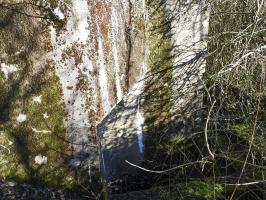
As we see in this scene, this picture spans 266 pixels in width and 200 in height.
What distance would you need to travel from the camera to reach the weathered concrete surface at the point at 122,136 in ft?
13.4

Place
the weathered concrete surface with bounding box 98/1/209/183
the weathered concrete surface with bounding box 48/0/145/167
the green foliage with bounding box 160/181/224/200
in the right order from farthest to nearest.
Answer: the weathered concrete surface with bounding box 98/1/209/183 → the green foliage with bounding box 160/181/224/200 → the weathered concrete surface with bounding box 48/0/145/167

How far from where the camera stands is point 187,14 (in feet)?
12.9

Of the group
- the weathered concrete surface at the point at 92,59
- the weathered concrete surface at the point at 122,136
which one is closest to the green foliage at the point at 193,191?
the weathered concrete surface at the point at 122,136

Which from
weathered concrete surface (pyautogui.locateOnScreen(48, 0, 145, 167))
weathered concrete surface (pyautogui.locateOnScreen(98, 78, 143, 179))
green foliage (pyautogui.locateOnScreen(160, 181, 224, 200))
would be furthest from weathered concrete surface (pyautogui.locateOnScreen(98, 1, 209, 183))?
green foliage (pyautogui.locateOnScreen(160, 181, 224, 200))

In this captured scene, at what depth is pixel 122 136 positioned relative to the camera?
4.21m

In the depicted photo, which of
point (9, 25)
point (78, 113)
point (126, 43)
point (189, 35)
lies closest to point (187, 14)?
point (189, 35)

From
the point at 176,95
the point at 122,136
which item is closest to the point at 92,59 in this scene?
the point at 122,136

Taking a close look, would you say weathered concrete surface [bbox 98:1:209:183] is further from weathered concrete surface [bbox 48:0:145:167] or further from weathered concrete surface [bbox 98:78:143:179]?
weathered concrete surface [bbox 48:0:145:167]

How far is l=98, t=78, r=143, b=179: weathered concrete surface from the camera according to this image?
4.09 m

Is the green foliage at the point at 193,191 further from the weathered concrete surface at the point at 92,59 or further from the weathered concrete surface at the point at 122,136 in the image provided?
the weathered concrete surface at the point at 92,59

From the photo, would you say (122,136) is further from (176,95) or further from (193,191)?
(193,191)

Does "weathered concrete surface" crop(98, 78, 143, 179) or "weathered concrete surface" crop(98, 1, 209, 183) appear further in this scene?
"weathered concrete surface" crop(98, 78, 143, 179)

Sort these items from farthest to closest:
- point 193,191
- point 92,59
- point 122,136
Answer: point 122,136 → point 193,191 → point 92,59

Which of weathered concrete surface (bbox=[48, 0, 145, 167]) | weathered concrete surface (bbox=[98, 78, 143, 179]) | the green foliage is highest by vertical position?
weathered concrete surface (bbox=[48, 0, 145, 167])
